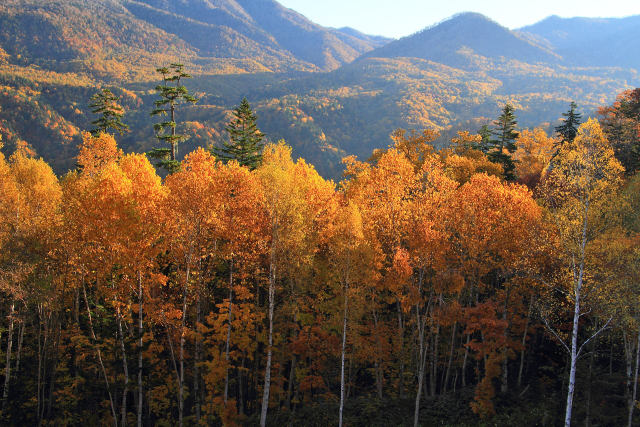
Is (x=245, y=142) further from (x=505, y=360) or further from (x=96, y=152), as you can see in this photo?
(x=505, y=360)

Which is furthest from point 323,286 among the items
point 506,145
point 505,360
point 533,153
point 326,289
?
point 533,153

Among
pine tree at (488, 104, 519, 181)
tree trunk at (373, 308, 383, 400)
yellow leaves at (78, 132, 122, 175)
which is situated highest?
pine tree at (488, 104, 519, 181)

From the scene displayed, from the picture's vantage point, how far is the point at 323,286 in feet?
99.3

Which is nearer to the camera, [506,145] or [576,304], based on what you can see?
[576,304]

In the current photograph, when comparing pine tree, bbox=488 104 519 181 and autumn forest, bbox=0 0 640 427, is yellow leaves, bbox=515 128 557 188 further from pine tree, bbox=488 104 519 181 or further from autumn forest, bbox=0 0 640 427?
autumn forest, bbox=0 0 640 427

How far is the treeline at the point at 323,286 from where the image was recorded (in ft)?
72.1

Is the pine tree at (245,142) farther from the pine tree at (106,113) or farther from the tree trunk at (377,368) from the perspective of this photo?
the tree trunk at (377,368)

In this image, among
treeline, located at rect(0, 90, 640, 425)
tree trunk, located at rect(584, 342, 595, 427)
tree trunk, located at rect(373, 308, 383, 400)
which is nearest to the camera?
tree trunk, located at rect(584, 342, 595, 427)

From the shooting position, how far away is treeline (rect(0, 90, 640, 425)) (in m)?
22.0

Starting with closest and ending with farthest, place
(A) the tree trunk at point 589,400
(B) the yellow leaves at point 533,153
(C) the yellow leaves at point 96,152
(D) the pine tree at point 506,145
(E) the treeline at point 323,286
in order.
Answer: (A) the tree trunk at point 589,400, (E) the treeline at point 323,286, (C) the yellow leaves at point 96,152, (D) the pine tree at point 506,145, (B) the yellow leaves at point 533,153

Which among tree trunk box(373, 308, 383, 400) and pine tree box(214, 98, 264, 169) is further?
pine tree box(214, 98, 264, 169)

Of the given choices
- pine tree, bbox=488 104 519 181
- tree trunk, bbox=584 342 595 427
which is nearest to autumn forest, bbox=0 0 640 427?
tree trunk, bbox=584 342 595 427

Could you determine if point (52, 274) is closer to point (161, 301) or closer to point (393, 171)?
point (161, 301)

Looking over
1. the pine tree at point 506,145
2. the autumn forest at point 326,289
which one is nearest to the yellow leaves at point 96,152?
the autumn forest at point 326,289
